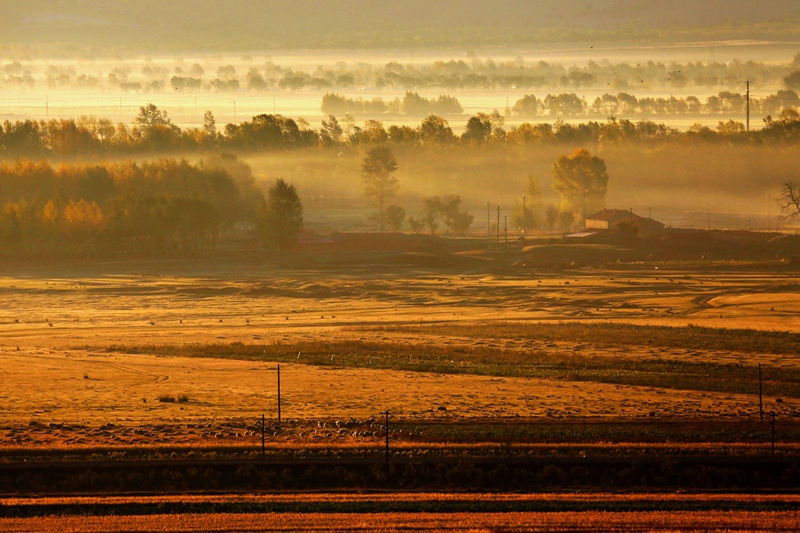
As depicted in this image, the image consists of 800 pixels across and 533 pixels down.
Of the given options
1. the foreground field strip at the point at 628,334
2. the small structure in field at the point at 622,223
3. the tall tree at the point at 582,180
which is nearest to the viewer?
the foreground field strip at the point at 628,334

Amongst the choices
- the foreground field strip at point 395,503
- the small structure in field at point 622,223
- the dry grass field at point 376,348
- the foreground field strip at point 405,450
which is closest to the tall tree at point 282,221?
the dry grass field at point 376,348

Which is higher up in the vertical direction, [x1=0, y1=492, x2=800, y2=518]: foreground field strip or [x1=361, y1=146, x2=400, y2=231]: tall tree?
[x1=361, y1=146, x2=400, y2=231]: tall tree

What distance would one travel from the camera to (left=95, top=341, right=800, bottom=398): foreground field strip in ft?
135

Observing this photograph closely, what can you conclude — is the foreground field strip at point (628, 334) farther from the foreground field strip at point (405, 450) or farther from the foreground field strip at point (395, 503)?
the foreground field strip at point (395, 503)

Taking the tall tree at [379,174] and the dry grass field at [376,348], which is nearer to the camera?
the dry grass field at [376,348]

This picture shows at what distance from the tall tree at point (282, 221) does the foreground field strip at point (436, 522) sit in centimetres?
7957

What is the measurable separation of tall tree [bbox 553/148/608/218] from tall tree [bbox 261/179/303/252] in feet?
151

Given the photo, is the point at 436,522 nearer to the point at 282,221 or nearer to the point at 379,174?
the point at 282,221

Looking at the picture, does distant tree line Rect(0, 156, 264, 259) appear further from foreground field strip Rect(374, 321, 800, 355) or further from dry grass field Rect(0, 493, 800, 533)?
dry grass field Rect(0, 493, 800, 533)

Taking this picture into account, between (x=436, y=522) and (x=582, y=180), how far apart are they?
118449mm

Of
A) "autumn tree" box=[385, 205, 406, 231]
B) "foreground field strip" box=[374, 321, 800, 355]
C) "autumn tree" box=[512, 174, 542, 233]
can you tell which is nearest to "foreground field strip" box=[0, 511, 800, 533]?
"foreground field strip" box=[374, 321, 800, 355]

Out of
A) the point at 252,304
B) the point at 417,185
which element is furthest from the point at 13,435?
the point at 417,185

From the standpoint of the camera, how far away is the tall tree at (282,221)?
103312 mm

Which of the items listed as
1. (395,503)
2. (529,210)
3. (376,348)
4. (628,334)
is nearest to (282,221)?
(529,210)
